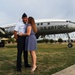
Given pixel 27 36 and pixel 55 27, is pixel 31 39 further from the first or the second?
pixel 55 27

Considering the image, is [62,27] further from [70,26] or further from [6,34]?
[6,34]

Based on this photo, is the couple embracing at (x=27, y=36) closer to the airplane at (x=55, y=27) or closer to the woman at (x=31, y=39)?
the woman at (x=31, y=39)

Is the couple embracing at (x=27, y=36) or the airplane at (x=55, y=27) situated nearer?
the couple embracing at (x=27, y=36)

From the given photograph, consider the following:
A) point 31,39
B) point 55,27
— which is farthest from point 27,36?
point 55,27

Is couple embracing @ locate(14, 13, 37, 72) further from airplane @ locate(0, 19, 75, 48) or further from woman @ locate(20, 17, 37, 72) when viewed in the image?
airplane @ locate(0, 19, 75, 48)

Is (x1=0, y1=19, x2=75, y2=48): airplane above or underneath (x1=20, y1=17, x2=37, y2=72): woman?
above

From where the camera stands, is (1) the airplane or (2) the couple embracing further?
(1) the airplane

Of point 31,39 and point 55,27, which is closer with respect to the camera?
point 31,39

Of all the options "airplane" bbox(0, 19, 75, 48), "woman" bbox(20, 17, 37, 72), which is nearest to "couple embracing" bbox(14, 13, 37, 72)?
"woman" bbox(20, 17, 37, 72)

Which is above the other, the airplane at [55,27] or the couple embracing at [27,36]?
the airplane at [55,27]

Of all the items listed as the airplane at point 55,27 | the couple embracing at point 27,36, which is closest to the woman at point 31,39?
the couple embracing at point 27,36

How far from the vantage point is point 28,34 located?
859 centimetres

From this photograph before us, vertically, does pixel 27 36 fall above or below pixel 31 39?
above

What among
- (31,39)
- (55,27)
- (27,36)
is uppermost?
(55,27)
